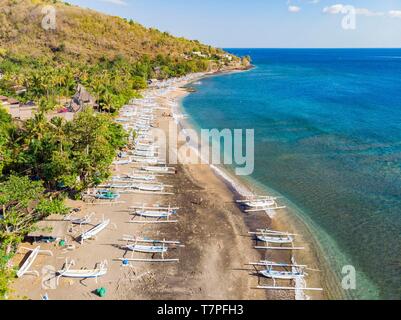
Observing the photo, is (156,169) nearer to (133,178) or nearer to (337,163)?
(133,178)

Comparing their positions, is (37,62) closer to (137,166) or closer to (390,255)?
(137,166)

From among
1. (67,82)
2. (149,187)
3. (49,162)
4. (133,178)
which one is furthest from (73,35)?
(149,187)

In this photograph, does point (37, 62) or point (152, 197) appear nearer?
point (152, 197)

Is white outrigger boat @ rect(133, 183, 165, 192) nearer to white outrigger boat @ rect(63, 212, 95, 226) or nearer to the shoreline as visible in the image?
white outrigger boat @ rect(63, 212, 95, 226)

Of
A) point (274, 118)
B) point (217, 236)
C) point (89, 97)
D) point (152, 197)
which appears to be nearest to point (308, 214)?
point (217, 236)

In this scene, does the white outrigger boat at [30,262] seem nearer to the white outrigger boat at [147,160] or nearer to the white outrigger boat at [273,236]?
the white outrigger boat at [273,236]

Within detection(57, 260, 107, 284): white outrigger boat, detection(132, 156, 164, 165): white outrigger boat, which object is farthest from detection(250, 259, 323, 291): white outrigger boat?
detection(132, 156, 164, 165): white outrigger boat

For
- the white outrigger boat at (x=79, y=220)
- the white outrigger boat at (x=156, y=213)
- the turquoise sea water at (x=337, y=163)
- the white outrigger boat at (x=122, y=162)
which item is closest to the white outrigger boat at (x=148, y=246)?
the white outrigger boat at (x=156, y=213)
